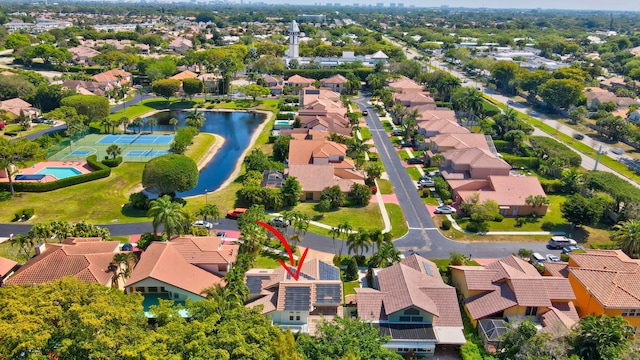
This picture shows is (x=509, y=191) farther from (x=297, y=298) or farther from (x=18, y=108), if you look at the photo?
(x=18, y=108)

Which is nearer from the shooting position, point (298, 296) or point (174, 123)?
point (298, 296)

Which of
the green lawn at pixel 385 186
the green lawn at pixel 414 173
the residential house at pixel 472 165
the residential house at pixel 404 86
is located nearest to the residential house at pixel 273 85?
the residential house at pixel 404 86

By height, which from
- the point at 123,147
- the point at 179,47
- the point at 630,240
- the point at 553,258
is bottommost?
the point at 553,258

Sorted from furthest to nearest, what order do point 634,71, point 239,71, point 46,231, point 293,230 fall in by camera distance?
point 239,71 → point 634,71 → point 293,230 → point 46,231

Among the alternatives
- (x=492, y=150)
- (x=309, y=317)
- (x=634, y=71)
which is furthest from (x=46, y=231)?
(x=634, y=71)

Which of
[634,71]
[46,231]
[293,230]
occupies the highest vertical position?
[634,71]

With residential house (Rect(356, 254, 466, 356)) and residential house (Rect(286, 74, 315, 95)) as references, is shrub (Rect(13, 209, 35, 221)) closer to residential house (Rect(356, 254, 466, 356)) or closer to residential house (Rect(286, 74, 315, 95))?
residential house (Rect(356, 254, 466, 356))

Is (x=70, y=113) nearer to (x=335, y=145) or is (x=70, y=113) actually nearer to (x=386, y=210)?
(x=335, y=145)

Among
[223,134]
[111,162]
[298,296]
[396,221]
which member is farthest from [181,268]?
[223,134]
